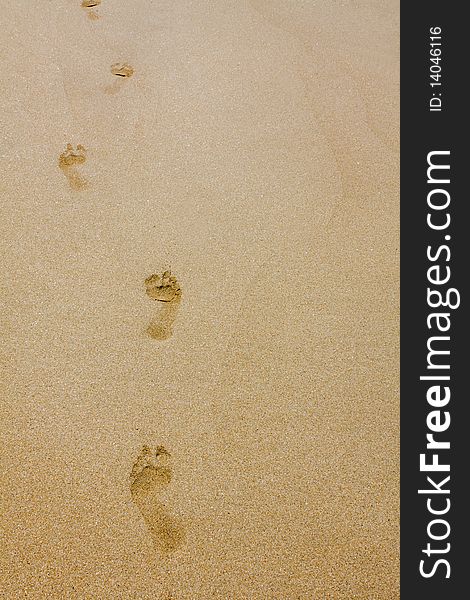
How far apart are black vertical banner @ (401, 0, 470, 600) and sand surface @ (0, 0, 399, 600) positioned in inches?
2.9

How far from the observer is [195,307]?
1707 millimetres

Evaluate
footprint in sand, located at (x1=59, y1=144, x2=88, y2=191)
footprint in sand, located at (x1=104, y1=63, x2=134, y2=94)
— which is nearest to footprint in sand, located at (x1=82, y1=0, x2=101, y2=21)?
footprint in sand, located at (x1=104, y1=63, x2=134, y2=94)

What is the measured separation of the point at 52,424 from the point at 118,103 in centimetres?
149

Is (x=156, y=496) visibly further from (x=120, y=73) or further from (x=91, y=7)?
(x=91, y=7)

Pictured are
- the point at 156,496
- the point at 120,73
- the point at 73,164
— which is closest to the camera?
the point at 156,496

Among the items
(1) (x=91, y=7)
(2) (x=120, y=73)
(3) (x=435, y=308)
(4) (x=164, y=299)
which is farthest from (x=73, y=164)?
(3) (x=435, y=308)

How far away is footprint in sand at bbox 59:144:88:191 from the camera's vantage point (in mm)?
1957

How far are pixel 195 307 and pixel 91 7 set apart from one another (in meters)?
1.91

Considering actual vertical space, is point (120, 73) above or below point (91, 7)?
below

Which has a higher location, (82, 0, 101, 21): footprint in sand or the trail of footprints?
(82, 0, 101, 21): footprint in sand

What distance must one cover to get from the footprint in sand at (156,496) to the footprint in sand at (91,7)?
2.27 m

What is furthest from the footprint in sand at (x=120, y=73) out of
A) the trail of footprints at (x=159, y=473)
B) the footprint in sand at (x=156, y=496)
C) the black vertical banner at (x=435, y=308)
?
the footprint in sand at (x=156, y=496)

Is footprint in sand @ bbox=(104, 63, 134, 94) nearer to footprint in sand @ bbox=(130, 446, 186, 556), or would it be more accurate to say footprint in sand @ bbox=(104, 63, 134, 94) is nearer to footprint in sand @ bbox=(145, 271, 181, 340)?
footprint in sand @ bbox=(145, 271, 181, 340)

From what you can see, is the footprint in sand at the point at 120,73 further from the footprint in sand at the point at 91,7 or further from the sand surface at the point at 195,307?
the footprint in sand at the point at 91,7
